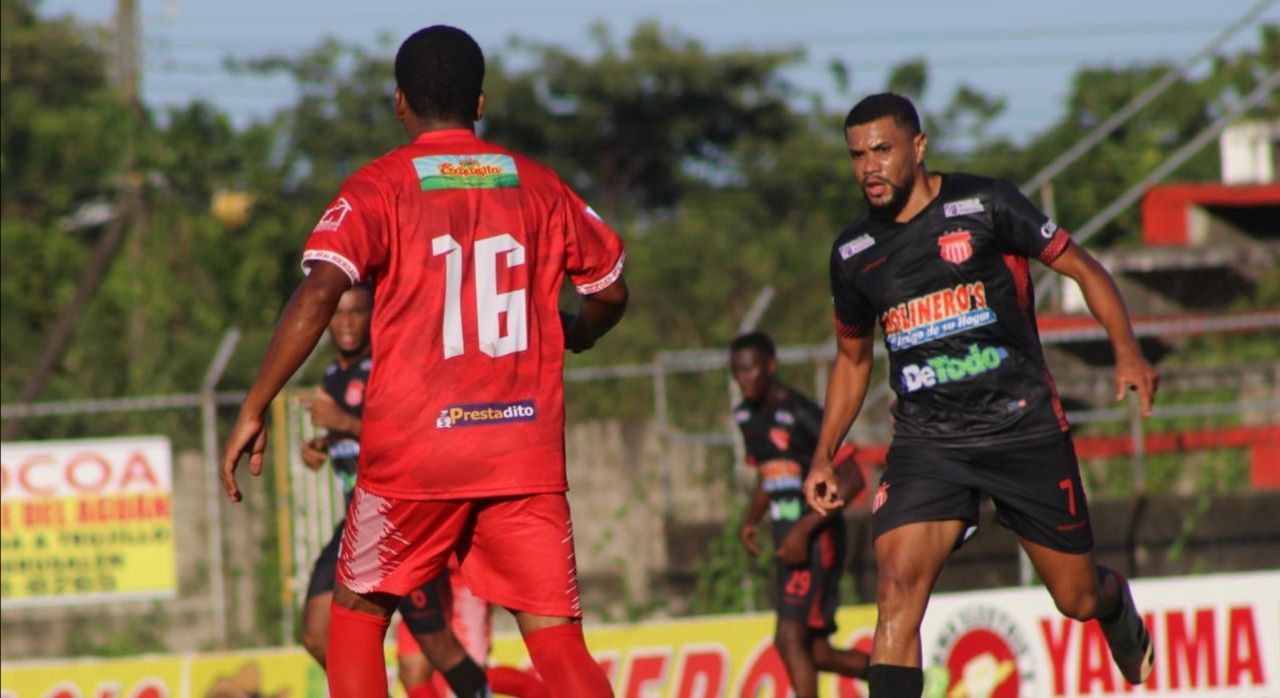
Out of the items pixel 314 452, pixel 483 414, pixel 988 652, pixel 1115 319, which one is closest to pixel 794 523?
pixel 988 652

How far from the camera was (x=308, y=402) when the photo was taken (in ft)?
24.3

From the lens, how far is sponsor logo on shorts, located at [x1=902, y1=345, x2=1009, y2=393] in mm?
6422

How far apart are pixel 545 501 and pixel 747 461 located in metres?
4.76

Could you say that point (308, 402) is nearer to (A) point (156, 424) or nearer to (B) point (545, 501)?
(B) point (545, 501)

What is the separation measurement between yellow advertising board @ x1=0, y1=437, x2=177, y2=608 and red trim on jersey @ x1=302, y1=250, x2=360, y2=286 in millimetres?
8289

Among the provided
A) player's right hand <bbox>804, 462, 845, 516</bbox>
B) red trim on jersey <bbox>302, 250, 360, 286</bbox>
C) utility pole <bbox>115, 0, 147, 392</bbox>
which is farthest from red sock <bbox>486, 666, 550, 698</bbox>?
utility pole <bbox>115, 0, 147, 392</bbox>

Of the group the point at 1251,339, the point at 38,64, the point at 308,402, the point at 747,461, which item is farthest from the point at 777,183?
the point at 308,402

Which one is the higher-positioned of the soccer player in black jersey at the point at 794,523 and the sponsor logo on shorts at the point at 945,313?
the sponsor logo on shorts at the point at 945,313

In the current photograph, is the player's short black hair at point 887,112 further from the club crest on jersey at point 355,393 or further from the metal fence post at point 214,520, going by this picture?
the metal fence post at point 214,520

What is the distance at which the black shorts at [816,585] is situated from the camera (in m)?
9.47

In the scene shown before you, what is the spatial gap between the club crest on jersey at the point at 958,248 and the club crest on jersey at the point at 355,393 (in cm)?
323

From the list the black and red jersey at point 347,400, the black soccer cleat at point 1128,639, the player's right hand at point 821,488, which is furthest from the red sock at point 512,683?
the black soccer cleat at point 1128,639

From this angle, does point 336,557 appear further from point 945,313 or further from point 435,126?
point 435,126

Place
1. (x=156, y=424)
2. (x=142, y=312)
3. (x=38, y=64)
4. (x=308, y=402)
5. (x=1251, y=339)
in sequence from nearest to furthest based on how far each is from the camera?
1. (x=308, y=402)
2. (x=156, y=424)
3. (x=142, y=312)
4. (x=1251, y=339)
5. (x=38, y=64)
